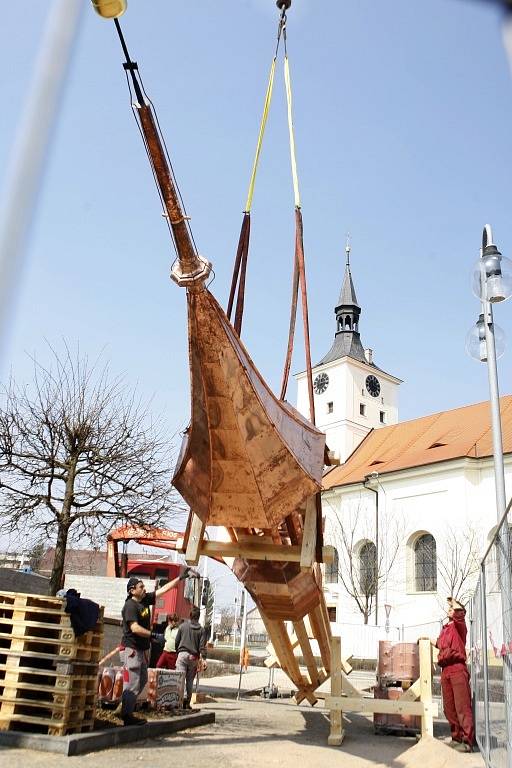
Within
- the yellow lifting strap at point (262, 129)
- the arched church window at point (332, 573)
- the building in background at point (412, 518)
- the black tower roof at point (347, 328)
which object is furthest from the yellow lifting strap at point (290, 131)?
the black tower roof at point (347, 328)

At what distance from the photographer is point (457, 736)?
8.06m

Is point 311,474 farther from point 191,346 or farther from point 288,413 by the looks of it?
point 191,346

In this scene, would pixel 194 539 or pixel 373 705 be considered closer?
pixel 194 539

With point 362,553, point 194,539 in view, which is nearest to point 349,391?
point 362,553

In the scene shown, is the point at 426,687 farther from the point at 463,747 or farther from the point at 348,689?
the point at 463,747

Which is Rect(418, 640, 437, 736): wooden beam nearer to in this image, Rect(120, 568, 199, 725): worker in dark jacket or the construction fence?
the construction fence

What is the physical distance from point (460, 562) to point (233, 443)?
2947 centimetres

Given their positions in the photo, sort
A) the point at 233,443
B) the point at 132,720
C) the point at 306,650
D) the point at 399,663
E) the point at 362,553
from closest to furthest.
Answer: the point at 233,443, the point at 132,720, the point at 306,650, the point at 399,663, the point at 362,553

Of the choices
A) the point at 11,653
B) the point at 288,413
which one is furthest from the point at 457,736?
the point at 11,653

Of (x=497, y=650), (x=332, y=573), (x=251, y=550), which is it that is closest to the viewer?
(x=497, y=650)

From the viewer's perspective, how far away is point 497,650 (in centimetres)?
570

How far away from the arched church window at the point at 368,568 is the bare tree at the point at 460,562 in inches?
157

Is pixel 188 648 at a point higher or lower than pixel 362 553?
lower

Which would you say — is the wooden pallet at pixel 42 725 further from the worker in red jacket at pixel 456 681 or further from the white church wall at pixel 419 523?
the white church wall at pixel 419 523
